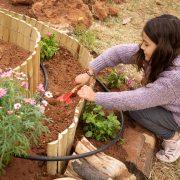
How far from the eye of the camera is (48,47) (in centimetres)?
467

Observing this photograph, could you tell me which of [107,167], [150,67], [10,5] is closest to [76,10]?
[10,5]

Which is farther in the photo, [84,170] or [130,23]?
[130,23]

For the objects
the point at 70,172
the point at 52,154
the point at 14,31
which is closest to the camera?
the point at 52,154

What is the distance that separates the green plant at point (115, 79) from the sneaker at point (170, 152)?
77 cm

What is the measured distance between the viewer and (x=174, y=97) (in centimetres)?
363

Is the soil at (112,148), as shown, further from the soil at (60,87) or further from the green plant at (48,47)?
the green plant at (48,47)

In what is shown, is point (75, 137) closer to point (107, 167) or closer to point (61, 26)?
point (107, 167)

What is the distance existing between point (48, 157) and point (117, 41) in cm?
262

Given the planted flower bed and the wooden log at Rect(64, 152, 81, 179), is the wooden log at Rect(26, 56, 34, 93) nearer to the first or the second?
the planted flower bed

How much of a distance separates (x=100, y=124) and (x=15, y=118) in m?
1.10

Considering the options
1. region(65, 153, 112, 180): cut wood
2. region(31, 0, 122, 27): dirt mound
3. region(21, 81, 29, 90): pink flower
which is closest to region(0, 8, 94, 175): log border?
Result: region(65, 153, 112, 180): cut wood

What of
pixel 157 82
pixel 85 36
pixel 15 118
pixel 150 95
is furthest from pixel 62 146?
pixel 85 36

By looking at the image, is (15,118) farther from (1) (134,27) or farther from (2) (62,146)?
(1) (134,27)

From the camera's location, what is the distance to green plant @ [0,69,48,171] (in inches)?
106
